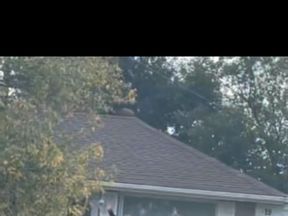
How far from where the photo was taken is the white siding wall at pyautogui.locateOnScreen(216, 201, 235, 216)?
13.8 m

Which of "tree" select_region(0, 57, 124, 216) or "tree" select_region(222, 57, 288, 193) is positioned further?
"tree" select_region(222, 57, 288, 193)

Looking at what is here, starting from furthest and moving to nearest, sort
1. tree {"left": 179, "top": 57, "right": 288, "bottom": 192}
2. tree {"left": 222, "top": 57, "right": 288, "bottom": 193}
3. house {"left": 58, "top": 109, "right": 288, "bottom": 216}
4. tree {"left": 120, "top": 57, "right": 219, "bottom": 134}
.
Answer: tree {"left": 120, "top": 57, "right": 219, "bottom": 134}, tree {"left": 179, "top": 57, "right": 288, "bottom": 192}, tree {"left": 222, "top": 57, "right": 288, "bottom": 193}, house {"left": 58, "top": 109, "right": 288, "bottom": 216}

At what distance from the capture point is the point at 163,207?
13875mm

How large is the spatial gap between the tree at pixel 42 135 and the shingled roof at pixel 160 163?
5.01 m

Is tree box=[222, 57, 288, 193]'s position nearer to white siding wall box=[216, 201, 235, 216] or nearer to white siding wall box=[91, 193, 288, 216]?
white siding wall box=[91, 193, 288, 216]

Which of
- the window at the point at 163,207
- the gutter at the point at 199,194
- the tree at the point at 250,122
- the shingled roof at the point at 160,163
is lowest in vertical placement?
the window at the point at 163,207

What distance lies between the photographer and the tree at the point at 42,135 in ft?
25.2

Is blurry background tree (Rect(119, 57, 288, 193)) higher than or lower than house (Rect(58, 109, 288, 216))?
higher

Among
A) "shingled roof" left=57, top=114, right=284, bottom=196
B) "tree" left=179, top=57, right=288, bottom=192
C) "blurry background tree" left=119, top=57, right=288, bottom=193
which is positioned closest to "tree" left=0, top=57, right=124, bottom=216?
"shingled roof" left=57, top=114, right=284, bottom=196

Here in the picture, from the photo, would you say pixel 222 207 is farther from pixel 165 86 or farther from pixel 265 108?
pixel 165 86

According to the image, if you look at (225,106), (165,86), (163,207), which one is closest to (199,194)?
(163,207)

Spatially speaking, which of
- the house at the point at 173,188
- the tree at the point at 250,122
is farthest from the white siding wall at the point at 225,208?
the tree at the point at 250,122

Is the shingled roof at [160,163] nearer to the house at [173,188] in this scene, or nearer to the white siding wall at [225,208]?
the house at [173,188]
